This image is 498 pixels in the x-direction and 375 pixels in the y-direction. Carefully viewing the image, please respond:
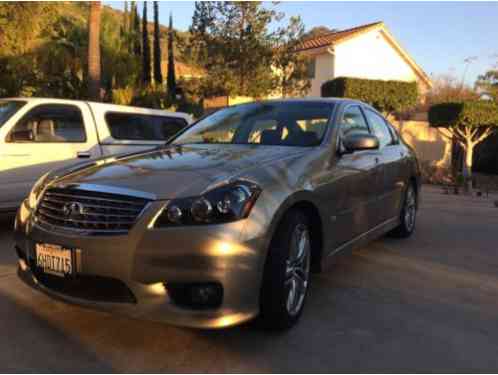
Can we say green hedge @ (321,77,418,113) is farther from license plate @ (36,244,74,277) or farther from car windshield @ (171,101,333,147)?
license plate @ (36,244,74,277)

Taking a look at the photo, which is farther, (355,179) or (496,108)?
(496,108)

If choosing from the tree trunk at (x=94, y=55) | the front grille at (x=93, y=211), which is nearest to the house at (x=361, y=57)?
the tree trunk at (x=94, y=55)

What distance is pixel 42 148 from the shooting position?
247 inches

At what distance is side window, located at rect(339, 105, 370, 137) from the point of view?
428cm

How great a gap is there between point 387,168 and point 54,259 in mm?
3399

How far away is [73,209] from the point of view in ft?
9.71

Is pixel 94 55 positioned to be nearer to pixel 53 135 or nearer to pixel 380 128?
pixel 53 135

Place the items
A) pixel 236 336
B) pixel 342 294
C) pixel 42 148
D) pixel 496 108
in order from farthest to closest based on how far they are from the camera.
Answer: pixel 496 108 < pixel 42 148 < pixel 342 294 < pixel 236 336

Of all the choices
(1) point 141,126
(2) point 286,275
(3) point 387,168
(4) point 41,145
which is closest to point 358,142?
(3) point 387,168

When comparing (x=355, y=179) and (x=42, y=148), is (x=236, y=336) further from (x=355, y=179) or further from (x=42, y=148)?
(x=42, y=148)

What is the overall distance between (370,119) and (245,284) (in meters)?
2.98

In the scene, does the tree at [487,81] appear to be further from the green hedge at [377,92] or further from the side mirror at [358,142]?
the side mirror at [358,142]

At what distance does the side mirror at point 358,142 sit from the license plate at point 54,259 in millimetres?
2355

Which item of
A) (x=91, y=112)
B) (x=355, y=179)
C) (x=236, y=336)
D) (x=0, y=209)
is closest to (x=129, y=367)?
(x=236, y=336)
